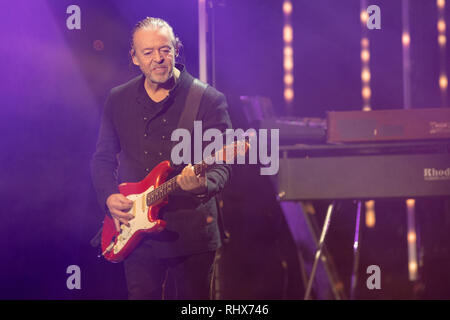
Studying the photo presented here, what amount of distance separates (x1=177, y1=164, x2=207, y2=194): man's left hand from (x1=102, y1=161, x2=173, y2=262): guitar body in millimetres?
146

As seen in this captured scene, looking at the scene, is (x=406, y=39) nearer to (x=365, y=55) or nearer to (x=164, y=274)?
→ (x=365, y=55)

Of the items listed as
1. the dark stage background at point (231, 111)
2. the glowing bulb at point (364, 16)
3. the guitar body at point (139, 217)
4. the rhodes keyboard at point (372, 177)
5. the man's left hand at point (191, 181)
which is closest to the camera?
the man's left hand at point (191, 181)

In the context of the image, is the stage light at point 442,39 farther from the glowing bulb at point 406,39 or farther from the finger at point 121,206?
the finger at point 121,206

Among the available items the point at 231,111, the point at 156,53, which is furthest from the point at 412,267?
the point at 156,53

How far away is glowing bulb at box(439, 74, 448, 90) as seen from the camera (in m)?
3.54

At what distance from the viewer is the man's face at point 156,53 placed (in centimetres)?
241

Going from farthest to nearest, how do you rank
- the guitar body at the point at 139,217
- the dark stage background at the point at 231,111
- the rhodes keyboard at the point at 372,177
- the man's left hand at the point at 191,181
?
the dark stage background at the point at 231,111 → the rhodes keyboard at the point at 372,177 → the guitar body at the point at 139,217 → the man's left hand at the point at 191,181

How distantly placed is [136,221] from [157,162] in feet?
0.93

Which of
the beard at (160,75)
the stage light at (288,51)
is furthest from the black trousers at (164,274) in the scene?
the stage light at (288,51)

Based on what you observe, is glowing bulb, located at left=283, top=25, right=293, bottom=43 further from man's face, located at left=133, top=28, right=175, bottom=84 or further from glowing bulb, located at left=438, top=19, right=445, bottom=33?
man's face, located at left=133, top=28, right=175, bottom=84

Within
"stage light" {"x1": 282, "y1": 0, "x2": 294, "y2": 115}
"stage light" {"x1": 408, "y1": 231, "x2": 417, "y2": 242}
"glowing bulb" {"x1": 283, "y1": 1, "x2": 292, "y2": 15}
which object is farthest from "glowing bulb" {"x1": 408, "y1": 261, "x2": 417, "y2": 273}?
"glowing bulb" {"x1": 283, "y1": 1, "x2": 292, "y2": 15}

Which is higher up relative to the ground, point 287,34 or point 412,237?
point 287,34

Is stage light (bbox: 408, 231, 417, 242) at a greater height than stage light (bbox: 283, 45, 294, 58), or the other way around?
stage light (bbox: 283, 45, 294, 58)

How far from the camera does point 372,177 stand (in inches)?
105
